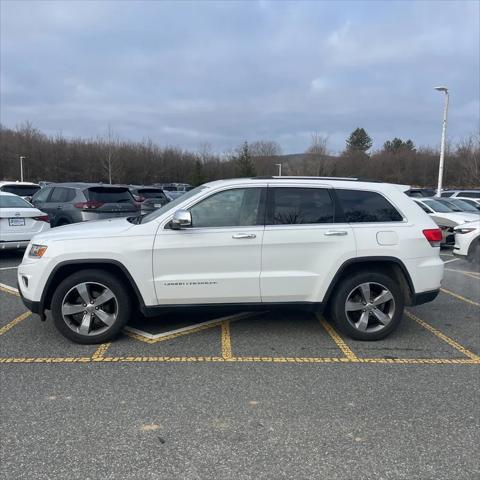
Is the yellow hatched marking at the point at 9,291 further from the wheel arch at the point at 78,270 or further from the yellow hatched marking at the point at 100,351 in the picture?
the yellow hatched marking at the point at 100,351

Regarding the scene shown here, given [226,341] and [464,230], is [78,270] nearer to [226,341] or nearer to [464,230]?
[226,341]

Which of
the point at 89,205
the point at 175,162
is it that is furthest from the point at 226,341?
the point at 175,162

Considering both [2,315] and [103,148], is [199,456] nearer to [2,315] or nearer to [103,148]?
[2,315]

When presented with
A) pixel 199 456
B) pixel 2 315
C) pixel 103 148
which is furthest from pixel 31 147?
pixel 199 456

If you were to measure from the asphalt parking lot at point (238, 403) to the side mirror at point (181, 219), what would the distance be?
1.28 metres

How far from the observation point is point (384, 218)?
4953mm

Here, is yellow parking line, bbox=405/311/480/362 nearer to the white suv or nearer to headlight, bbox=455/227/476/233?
the white suv

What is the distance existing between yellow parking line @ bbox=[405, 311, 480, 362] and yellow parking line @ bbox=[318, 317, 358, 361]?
119 centimetres

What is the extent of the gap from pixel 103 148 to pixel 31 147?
10.0m

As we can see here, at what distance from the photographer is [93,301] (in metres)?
4.64

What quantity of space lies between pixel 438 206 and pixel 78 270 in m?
13.1

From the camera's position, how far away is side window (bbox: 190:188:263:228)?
4.74 meters

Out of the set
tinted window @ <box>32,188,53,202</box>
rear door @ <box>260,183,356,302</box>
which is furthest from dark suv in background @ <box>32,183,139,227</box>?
rear door @ <box>260,183,356,302</box>

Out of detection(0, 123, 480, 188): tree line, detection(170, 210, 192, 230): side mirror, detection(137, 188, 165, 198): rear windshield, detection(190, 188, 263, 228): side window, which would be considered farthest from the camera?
detection(0, 123, 480, 188): tree line
